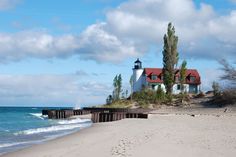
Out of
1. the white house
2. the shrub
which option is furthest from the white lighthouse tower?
the shrub

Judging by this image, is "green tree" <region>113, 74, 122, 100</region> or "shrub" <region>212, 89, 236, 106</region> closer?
"shrub" <region>212, 89, 236, 106</region>

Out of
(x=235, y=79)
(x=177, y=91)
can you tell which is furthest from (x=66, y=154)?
(x=177, y=91)

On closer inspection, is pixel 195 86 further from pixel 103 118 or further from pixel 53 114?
pixel 103 118

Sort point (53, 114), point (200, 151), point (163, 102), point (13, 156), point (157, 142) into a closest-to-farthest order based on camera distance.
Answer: point (200, 151)
point (13, 156)
point (157, 142)
point (53, 114)
point (163, 102)

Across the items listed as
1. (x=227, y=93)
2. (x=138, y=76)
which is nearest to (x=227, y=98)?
(x=227, y=93)

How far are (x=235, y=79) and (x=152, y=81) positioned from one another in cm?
3014

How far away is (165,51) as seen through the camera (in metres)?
79.9

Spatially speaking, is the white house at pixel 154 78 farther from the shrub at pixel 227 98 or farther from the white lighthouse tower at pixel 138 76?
the shrub at pixel 227 98

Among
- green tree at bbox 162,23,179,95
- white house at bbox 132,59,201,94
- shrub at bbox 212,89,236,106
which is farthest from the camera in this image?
white house at bbox 132,59,201,94

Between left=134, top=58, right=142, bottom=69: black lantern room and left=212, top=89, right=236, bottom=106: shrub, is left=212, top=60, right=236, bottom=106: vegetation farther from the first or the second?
left=134, top=58, right=142, bottom=69: black lantern room

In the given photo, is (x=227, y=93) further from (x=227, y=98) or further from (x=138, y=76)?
(x=138, y=76)

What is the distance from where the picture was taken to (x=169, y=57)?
78812 millimetres

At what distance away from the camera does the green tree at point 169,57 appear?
3027 inches

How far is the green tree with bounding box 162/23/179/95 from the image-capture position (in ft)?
252
